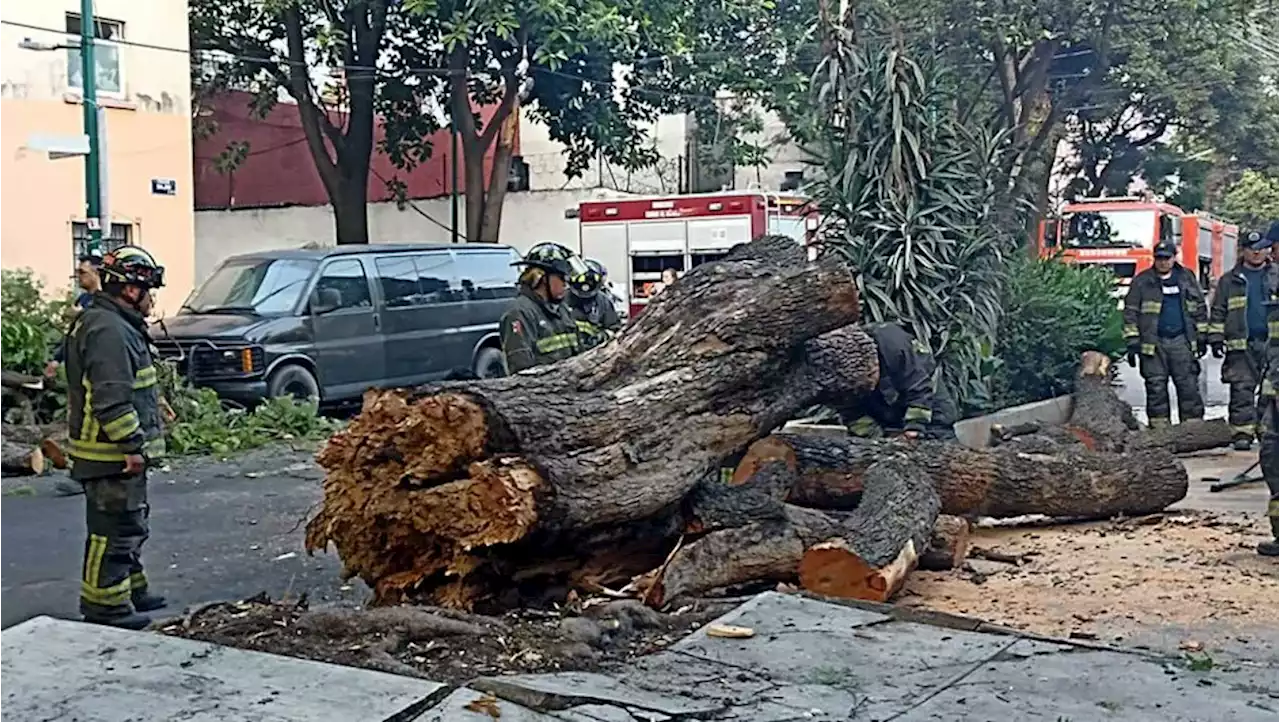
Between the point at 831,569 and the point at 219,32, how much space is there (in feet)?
62.6

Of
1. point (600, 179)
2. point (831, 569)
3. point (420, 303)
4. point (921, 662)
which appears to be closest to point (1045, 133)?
point (420, 303)

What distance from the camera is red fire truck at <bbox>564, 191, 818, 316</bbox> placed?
24.0m

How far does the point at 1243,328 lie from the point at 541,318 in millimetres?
6380

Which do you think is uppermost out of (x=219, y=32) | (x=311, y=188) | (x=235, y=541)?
(x=219, y=32)

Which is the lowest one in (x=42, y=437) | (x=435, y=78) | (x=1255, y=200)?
(x=42, y=437)

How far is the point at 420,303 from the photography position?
15570mm

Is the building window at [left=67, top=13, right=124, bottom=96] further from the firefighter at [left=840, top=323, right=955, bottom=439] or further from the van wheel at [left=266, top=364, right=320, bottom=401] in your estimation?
the firefighter at [left=840, top=323, right=955, bottom=439]

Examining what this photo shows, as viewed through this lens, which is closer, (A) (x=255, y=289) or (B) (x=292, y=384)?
(B) (x=292, y=384)

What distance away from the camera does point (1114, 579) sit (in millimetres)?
7105

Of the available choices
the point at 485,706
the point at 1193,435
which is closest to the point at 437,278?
the point at 1193,435

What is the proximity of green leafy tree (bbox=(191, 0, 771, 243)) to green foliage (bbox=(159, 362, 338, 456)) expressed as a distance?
8.55 metres

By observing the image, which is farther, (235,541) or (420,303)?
(420,303)

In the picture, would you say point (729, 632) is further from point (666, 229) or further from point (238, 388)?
point (666, 229)

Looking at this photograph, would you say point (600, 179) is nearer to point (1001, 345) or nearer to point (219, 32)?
point (219, 32)
